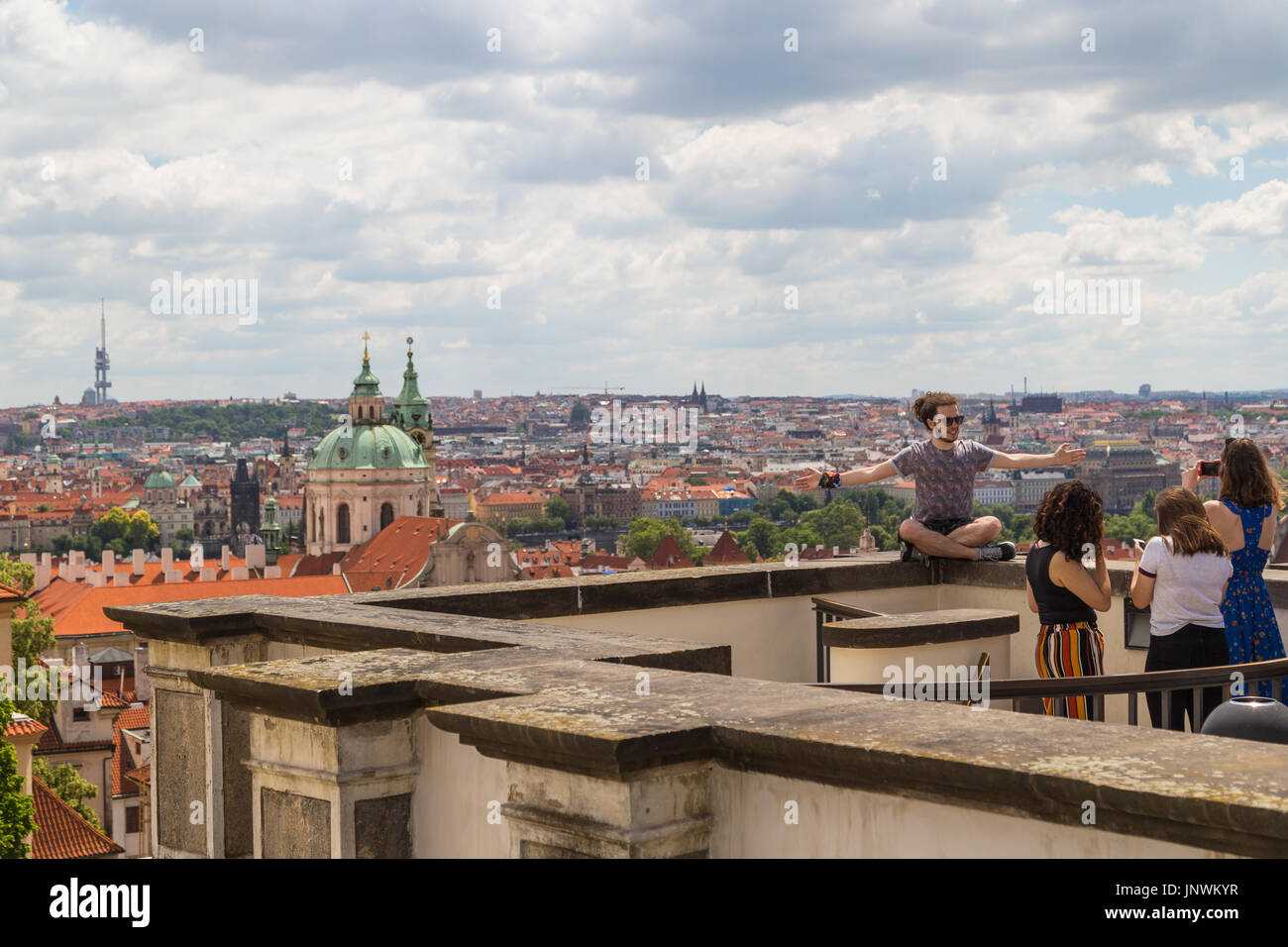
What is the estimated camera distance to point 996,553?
5793 millimetres

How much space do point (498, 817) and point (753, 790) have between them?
1.82 ft

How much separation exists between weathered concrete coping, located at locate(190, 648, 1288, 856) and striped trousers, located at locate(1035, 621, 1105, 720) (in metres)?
1.72

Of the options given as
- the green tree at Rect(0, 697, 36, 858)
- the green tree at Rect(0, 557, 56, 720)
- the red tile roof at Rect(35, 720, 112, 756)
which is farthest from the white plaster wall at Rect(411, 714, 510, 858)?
the red tile roof at Rect(35, 720, 112, 756)

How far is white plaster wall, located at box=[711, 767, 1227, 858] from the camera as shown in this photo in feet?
7.22

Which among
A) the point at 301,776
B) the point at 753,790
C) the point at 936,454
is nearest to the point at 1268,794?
the point at 753,790

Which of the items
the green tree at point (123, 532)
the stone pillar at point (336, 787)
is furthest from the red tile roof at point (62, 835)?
the green tree at point (123, 532)

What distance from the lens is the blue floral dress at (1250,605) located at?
15.0 feet

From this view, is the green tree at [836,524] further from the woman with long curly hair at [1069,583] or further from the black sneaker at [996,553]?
the woman with long curly hair at [1069,583]

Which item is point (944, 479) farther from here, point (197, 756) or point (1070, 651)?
point (197, 756)

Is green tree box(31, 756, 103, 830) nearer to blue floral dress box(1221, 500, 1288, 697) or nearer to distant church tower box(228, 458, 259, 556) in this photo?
blue floral dress box(1221, 500, 1288, 697)

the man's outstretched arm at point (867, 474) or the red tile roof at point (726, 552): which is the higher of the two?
the man's outstretched arm at point (867, 474)

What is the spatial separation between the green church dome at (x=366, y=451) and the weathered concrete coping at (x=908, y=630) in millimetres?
97133

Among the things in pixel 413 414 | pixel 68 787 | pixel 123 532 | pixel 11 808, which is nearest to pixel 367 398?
pixel 413 414
